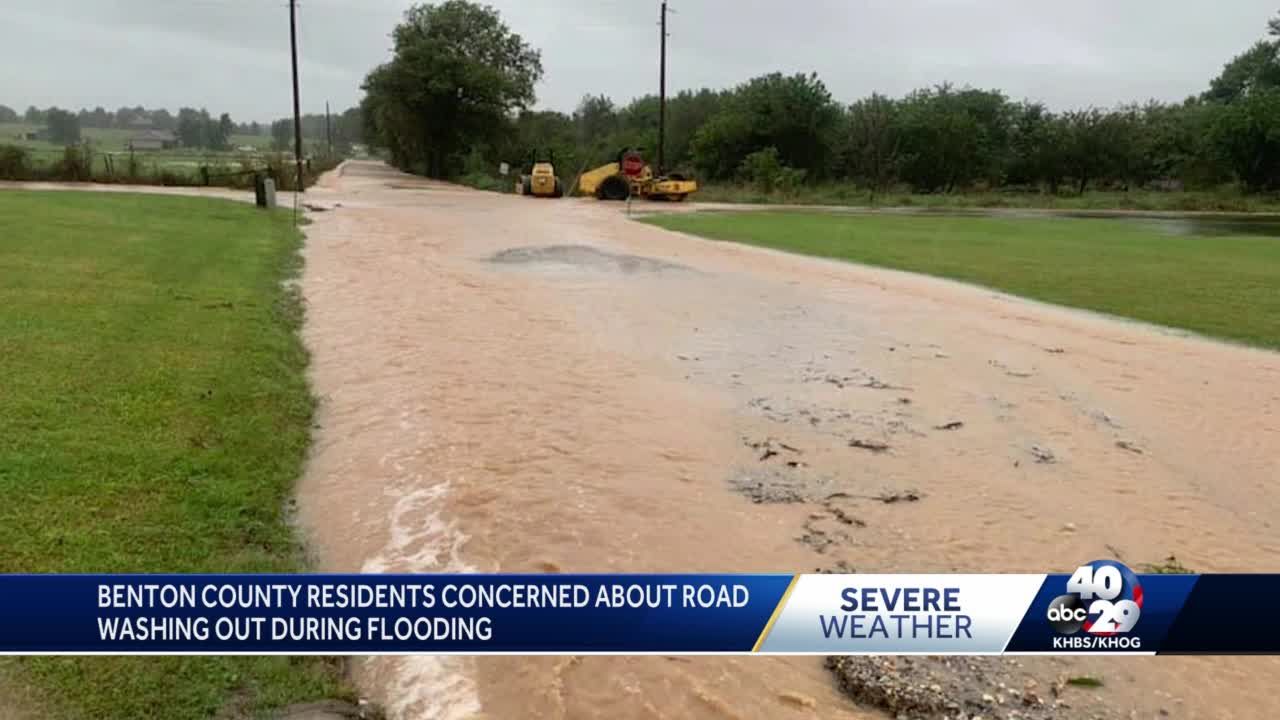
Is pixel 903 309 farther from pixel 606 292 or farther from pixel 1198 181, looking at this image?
pixel 1198 181

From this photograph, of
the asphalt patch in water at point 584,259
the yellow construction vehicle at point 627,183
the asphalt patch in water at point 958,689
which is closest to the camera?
the asphalt patch in water at point 958,689

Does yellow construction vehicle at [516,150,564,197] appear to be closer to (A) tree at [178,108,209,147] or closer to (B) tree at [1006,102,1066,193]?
(B) tree at [1006,102,1066,193]

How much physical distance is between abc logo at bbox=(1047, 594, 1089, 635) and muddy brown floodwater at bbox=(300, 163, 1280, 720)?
39.3 inches

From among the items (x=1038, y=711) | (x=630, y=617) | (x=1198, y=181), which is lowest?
(x=1038, y=711)

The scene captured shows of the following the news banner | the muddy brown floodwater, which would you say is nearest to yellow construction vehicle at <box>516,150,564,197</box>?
the muddy brown floodwater

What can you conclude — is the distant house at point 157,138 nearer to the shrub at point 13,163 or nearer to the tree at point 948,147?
the shrub at point 13,163

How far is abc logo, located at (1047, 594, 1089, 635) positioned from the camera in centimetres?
331

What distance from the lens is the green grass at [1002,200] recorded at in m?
46.8

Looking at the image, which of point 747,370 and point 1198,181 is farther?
point 1198,181

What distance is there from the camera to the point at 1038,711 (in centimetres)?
392

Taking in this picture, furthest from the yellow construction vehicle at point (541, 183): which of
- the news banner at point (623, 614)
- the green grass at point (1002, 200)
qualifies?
the news banner at point (623, 614)

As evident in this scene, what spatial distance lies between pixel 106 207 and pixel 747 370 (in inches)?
753

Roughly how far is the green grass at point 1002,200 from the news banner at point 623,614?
139 feet

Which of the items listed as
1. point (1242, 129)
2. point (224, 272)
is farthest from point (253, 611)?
point (1242, 129)
